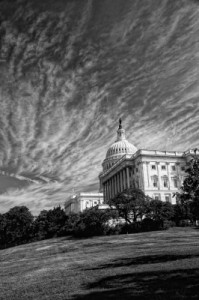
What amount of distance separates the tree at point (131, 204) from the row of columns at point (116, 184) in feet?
148

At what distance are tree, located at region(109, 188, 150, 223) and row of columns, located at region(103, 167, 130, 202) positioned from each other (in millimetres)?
45028

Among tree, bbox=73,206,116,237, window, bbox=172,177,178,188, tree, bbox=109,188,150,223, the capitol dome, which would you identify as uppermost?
the capitol dome

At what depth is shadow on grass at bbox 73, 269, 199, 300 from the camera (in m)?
15.3

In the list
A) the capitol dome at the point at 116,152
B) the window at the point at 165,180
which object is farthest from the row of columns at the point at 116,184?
the capitol dome at the point at 116,152

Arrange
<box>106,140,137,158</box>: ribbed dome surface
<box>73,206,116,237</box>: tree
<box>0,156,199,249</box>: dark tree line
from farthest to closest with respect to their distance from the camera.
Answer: <box>106,140,137,158</box>: ribbed dome surface, <box>0,156,199,249</box>: dark tree line, <box>73,206,116,237</box>: tree

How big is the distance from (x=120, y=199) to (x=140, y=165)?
4878 cm

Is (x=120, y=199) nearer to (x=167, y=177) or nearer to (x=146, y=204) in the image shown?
(x=146, y=204)

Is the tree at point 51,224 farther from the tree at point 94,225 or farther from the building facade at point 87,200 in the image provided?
the building facade at point 87,200

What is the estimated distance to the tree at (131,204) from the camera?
87312 mm

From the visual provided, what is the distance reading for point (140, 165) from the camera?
136750mm

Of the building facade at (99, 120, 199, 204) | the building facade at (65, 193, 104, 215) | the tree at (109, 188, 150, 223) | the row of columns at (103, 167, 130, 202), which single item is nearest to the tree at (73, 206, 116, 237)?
the tree at (109, 188, 150, 223)

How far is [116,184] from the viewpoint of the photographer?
160750mm

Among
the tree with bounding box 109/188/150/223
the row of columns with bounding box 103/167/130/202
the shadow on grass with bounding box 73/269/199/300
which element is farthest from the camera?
the row of columns with bounding box 103/167/130/202

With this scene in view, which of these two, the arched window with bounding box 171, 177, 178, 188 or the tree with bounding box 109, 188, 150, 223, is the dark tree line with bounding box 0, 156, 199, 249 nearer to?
the tree with bounding box 109, 188, 150, 223
